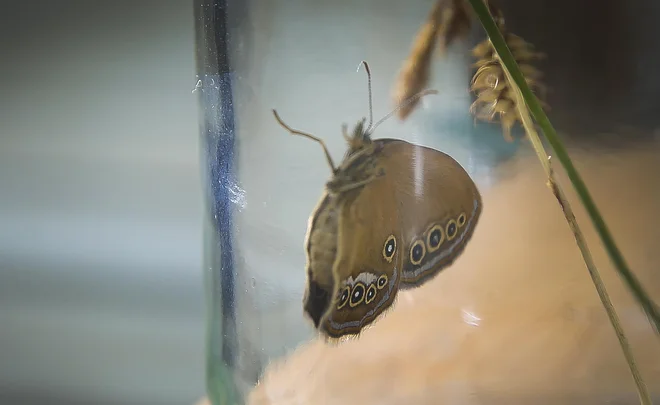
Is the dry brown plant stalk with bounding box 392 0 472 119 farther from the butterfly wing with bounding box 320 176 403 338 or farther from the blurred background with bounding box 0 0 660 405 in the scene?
the blurred background with bounding box 0 0 660 405

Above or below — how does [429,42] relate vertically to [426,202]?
above

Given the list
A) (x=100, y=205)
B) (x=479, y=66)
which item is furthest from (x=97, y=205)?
(x=479, y=66)

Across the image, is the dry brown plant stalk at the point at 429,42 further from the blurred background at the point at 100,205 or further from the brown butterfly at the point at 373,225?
the blurred background at the point at 100,205

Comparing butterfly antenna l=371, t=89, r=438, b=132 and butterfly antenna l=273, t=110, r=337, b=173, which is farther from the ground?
butterfly antenna l=371, t=89, r=438, b=132

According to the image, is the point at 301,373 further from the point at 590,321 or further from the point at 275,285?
the point at 590,321

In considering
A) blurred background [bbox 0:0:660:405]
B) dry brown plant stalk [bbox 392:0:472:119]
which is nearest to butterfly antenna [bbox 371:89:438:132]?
dry brown plant stalk [bbox 392:0:472:119]

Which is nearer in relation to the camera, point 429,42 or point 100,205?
point 429,42

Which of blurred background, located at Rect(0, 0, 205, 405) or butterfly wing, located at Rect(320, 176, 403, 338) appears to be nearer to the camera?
butterfly wing, located at Rect(320, 176, 403, 338)

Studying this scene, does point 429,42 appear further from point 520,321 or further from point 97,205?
point 97,205
